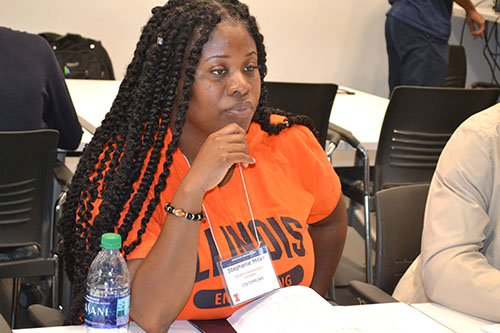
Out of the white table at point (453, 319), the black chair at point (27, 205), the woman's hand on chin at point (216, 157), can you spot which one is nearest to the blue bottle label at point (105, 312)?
the woman's hand on chin at point (216, 157)

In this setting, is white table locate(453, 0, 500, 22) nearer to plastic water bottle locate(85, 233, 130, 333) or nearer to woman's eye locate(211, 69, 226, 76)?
woman's eye locate(211, 69, 226, 76)

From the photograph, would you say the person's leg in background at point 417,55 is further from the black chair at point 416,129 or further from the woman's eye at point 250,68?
the woman's eye at point 250,68

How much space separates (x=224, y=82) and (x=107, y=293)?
21.1 inches

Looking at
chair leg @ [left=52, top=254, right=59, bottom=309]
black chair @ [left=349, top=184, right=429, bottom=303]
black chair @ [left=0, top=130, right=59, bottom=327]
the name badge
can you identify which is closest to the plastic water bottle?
the name badge

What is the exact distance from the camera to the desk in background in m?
3.23

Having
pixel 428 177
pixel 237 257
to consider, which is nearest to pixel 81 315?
pixel 237 257

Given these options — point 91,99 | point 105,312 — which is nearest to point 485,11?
point 91,99

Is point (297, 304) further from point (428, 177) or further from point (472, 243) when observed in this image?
point (428, 177)

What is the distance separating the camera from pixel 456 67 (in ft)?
19.5

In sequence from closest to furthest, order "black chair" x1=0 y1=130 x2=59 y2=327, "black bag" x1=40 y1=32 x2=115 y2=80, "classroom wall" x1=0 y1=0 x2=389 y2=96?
"black chair" x1=0 y1=130 x2=59 y2=327 → "black bag" x1=40 y1=32 x2=115 y2=80 → "classroom wall" x1=0 y1=0 x2=389 y2=96

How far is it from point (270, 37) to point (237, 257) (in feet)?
16.5

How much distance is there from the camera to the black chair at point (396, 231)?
2.03 meters

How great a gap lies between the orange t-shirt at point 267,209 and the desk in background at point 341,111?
1334 mm

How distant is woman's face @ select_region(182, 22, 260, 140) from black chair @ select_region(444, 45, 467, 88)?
15.2ft
